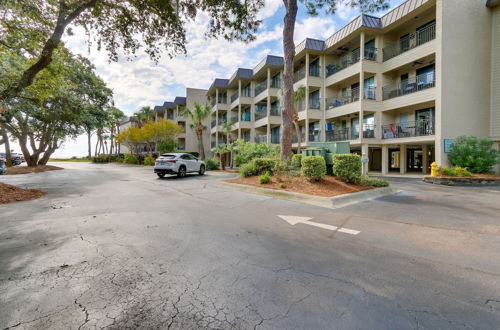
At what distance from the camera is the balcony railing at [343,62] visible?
20594 mm

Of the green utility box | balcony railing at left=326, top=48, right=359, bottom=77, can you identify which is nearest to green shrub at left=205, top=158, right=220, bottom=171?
the green utility box

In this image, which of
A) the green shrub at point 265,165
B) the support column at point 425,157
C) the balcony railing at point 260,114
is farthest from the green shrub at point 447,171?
the balcony railing at point 260,114

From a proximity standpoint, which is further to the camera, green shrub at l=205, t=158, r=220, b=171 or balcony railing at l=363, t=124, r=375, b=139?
green shrub at l=205, t=158, r=220, b=171

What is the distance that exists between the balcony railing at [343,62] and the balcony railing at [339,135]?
582cm

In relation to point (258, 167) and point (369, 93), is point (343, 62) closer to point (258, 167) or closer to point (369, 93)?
point (369, 93)

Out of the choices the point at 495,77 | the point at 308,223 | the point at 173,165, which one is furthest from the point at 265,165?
the point at 495,77

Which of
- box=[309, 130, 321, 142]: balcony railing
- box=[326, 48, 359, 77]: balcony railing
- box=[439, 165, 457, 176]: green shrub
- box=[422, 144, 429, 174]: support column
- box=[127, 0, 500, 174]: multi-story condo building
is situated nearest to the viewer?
box=[439, 165, 457, 176]: green shrub

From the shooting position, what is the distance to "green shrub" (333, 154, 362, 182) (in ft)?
31.9

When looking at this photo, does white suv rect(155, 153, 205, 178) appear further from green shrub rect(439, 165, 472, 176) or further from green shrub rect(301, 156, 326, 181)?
green shrub rect(439, 165, 472, 176)

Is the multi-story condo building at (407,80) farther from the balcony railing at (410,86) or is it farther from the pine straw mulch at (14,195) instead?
the pine straw mulch at (14,195)

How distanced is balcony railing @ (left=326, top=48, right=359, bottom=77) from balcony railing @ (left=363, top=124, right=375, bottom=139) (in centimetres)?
586

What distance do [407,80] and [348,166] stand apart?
13.3 m

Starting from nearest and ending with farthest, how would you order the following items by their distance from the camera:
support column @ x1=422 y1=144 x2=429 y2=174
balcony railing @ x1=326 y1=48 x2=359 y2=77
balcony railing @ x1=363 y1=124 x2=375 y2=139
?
balcony railing @ x1=363 y1=124 x2=375 y2=139, support column @ x1=422 y1=144 x2=429 y2=174, balcony railing @ x1=326 y1=48 x2=359 y2=77

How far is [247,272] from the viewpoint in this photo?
300 cm
